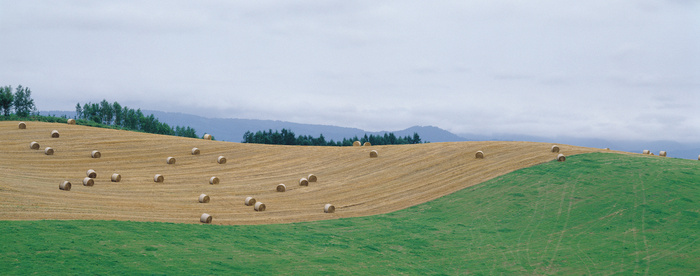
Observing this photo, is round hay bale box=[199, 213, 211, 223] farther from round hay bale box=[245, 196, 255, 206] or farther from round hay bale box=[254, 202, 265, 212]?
round hay bale box=[245, 196, 255, 206]

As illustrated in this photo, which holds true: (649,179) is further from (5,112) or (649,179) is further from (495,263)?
(5,112)

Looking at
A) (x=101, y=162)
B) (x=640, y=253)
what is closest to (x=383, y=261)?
(x=640, y=253)

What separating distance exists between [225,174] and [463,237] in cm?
1061

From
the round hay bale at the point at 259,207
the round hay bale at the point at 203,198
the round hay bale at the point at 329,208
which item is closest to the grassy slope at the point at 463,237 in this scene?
the round hay bale at the point at 329,208

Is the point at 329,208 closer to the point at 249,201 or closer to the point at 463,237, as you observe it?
the point at 249,201

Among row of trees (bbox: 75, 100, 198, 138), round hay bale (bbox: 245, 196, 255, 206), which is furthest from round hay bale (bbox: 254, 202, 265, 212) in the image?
row of trees (bbox: 75, 100, 198, 138)

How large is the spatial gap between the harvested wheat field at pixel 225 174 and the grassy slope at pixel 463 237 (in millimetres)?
1376

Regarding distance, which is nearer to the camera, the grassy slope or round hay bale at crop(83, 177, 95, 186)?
the grassy slope

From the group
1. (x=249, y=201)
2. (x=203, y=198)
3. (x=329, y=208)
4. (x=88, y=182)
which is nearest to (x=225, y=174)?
(x=203, y=198)

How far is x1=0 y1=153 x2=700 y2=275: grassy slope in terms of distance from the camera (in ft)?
34.6

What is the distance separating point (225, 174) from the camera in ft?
70.4

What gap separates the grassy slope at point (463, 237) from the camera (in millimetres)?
10531

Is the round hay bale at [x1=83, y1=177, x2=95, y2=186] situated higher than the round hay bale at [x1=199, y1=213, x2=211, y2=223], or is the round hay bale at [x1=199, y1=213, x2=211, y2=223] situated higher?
the round hay bale at [x1=83, y1=177, x2=95, y2=186]

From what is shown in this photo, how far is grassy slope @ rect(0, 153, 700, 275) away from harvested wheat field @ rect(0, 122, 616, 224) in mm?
1376
